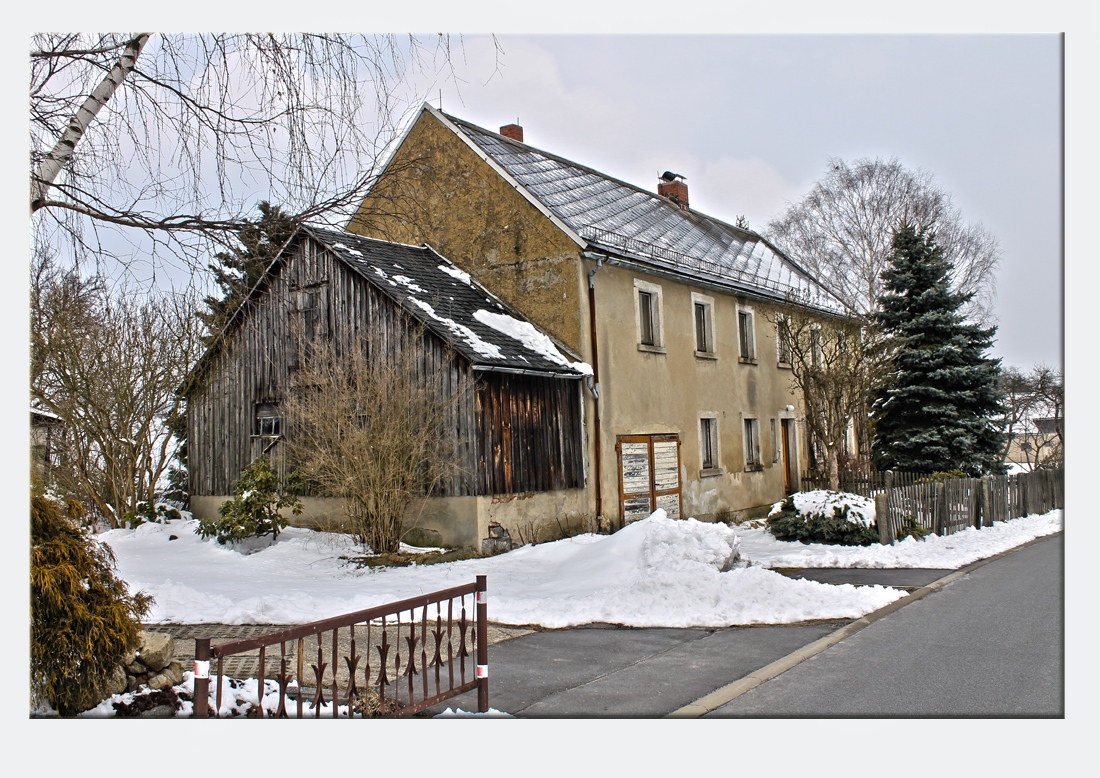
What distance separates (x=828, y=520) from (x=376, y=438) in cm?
754

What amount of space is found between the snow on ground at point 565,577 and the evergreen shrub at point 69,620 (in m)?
3.65

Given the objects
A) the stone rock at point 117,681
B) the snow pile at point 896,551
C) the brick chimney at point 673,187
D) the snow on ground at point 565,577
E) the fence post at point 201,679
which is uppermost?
the brick chimney at point 673,187

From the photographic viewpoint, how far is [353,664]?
4.55 meters

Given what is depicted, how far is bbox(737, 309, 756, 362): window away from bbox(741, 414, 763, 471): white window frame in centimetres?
146

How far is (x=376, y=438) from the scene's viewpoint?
1260 centimetres

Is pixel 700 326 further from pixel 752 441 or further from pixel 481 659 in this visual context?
pixel 481 659

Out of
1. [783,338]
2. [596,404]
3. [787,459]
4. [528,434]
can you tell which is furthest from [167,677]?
[787,459]

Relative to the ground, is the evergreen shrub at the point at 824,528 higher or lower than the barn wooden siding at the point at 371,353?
lower

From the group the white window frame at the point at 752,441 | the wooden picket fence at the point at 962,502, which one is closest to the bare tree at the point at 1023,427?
the wooden picket fence at the point at 962,502

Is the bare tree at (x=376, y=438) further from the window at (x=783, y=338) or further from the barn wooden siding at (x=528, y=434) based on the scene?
the window at (x=783, y=338)

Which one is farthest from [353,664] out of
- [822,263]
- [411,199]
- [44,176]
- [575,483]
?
[822,263]

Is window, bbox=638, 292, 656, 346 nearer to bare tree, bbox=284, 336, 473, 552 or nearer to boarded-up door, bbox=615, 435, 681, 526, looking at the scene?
boarded-up door, bbox=615, 435, 681, 526

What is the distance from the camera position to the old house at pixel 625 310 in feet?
50.9

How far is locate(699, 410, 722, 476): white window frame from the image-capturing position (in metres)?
18.5
